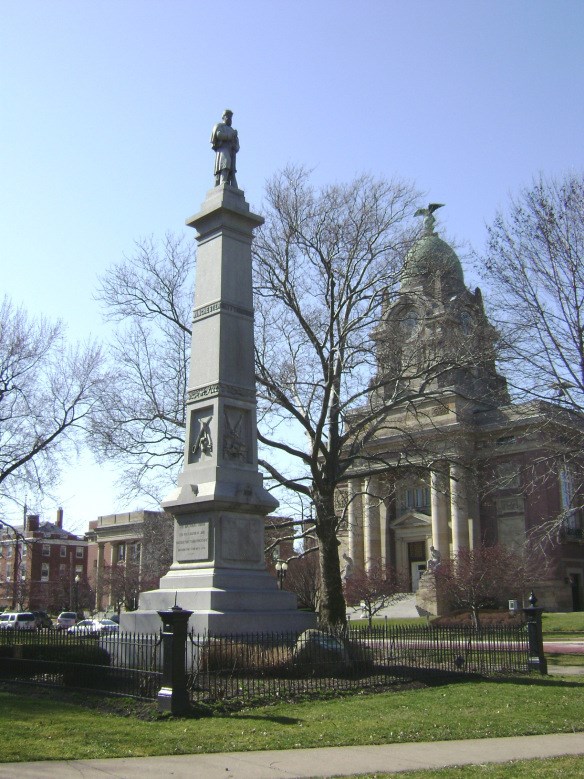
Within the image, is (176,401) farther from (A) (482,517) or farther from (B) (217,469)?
(A) (482,517)

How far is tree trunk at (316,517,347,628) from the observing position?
24.6 metres

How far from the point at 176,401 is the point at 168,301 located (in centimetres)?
316

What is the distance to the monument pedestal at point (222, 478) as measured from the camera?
14102 millimetres

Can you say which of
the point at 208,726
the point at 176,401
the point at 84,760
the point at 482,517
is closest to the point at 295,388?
the point at 176,401

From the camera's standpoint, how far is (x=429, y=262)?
1030 inches

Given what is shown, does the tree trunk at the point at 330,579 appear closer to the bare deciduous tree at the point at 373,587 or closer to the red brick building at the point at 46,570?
the bare deciduous tree at the point at 373,587

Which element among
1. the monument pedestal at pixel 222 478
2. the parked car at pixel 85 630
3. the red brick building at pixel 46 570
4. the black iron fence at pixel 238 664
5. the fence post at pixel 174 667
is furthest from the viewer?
the red brick building at pixel 46 570

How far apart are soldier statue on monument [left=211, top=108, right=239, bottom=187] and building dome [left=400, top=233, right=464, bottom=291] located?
372 inches

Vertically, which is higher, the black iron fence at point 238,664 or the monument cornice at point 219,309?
the monument cornice at point 219,309

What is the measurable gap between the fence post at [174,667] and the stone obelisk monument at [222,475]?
2.12m

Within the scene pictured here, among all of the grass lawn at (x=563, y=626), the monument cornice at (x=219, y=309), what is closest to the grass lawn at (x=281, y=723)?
the monument cornice at (x=219, y=309)

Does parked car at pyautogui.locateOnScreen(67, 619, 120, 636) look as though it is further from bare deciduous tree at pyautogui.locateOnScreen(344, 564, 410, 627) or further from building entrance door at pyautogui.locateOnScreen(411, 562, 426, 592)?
building entrance door at pyautogui.locateOnScreen(411, 562, 426, 592)

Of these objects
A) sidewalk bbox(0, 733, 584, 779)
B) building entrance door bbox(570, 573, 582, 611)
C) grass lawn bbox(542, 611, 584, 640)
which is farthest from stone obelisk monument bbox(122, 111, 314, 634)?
building entrance door bbox(570, 573, 582, 611)

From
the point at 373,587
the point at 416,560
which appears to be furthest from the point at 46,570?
the point at 373,587
